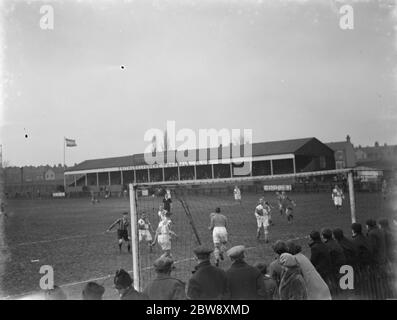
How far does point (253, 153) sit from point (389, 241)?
40272 millimetres

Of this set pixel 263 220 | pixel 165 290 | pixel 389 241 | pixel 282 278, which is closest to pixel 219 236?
pixel 263 220

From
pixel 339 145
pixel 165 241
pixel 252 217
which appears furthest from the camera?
pixel 339 145

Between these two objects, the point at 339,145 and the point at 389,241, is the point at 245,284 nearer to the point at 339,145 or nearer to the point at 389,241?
the point at 389,241

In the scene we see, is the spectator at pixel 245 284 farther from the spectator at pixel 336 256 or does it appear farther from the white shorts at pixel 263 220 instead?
the white shorts at pixel 263 220

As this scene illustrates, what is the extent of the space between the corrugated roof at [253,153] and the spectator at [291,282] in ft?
131

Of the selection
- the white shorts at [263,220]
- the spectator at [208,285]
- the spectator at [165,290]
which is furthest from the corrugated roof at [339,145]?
the spectator at [165,290]

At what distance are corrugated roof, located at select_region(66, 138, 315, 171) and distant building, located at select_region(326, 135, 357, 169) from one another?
1135cm

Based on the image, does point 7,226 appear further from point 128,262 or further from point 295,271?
point 295,271

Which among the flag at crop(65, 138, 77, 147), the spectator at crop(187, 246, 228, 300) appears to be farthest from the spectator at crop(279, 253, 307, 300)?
the flag at crop(65, 138, 77, 147)

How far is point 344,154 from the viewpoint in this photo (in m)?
58.4

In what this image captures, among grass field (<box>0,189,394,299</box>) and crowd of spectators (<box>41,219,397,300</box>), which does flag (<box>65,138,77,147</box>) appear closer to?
grass field (<box>0,189,394,299</box>)
